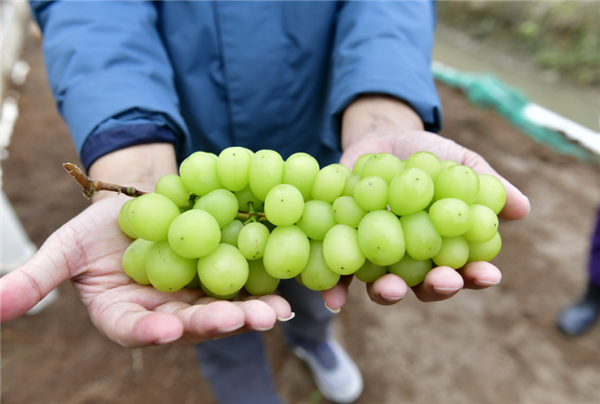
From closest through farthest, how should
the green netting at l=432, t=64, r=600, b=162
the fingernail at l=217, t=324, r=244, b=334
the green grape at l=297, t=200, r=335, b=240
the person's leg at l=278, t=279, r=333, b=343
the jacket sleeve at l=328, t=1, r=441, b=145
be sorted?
the fingernail at l=217, t=324, r=244, b=334 → the green grape at l=297, t=200, r=335, b=240 → the jacket sleeve at l=328, t=1, r=441, b=145 → the person's leg at l=278, t=279, r=333, b=343 → the green netting at l=432, t=64, r=600, b=162

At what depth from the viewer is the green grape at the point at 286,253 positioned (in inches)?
39.4

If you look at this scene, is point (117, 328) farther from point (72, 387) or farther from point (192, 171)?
point (72, 387)

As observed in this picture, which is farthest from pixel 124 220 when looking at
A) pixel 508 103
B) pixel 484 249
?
pixel 508 103

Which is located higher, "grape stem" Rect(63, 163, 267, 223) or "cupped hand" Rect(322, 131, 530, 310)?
"grape stem" Rect(63, 163, 267, 223)

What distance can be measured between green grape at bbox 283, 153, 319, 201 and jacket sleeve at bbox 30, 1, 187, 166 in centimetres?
59

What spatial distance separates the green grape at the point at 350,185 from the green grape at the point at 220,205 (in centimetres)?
32

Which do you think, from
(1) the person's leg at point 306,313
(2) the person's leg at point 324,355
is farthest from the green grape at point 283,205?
(2) the person's leg at point 324,355

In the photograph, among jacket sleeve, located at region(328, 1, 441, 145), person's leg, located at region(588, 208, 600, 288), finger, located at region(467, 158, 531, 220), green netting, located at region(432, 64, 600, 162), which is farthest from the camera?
green netting, located at region(432, 64, 600, 162)

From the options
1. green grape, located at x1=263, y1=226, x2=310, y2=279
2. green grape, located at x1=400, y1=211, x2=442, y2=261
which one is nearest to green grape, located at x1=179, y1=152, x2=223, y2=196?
green grape, located at x1=263, y1=226, x2=310, y2=279

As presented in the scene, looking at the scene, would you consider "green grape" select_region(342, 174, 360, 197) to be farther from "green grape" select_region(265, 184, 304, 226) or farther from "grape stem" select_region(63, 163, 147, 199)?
"grape stem" select_region(63, 163, 147, 199)

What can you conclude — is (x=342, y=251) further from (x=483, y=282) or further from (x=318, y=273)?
(x=483, y=282)

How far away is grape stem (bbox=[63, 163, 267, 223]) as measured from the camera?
90 cm

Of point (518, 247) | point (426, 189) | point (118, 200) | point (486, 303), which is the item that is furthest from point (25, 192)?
point (518, 247)

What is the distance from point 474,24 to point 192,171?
7.44 meters
